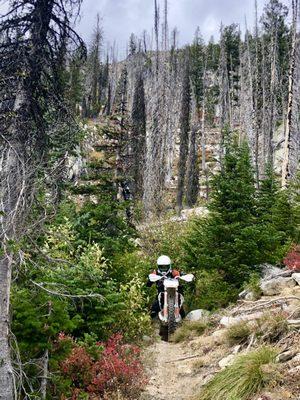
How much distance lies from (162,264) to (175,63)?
43477 mm

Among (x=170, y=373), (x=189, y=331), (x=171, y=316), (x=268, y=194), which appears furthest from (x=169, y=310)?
(x=268, y=194)

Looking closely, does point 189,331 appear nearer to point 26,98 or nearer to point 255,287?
point 255,287

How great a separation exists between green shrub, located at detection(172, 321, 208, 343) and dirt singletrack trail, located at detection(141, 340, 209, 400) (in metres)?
0.23

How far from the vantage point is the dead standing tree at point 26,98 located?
5.45 metres

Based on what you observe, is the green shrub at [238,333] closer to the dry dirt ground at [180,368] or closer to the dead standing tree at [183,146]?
the dry dirt ground at [180,368]

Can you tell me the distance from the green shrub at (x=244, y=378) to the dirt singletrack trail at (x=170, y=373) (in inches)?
30.8

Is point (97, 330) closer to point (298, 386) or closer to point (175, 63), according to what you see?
point (298, 386)

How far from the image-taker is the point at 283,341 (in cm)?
668

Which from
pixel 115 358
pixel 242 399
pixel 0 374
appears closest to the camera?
pixel 0 374

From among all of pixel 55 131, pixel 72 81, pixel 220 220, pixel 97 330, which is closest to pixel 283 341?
pixel 97 330

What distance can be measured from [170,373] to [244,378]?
2.50 m

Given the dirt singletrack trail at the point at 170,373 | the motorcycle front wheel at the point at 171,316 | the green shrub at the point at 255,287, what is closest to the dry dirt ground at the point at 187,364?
the dirt singletrack trail at the point at 170,373

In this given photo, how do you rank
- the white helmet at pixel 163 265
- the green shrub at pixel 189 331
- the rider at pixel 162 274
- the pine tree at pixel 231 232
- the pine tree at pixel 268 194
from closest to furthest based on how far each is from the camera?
the green shrub at pixel 189 331 < the rider at pixel 162 274 < the white helmet at pixel 163 265 < the pine tree at pixel 231 232 < the pine tree at pixel 268 194

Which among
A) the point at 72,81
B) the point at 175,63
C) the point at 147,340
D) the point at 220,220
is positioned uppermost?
the point at 175,63
